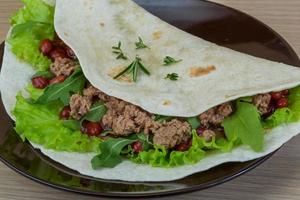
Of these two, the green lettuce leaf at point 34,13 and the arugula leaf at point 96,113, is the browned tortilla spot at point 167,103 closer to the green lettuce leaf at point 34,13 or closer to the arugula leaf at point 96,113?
the arugula leaf at point 96,113

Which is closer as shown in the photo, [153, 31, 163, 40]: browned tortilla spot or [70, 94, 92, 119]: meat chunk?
[70, 94, 92, 119]: meat chunk

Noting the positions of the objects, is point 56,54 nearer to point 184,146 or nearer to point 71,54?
point 71,54

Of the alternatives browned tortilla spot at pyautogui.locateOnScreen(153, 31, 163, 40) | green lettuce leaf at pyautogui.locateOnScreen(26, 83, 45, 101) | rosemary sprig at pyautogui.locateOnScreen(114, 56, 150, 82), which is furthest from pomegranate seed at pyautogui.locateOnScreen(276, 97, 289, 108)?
green lettuce leaf at pyautogui.locateOnScreen(26, 83, 45, 101)

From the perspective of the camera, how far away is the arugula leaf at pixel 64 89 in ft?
5.35

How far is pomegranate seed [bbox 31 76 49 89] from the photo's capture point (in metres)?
1.74

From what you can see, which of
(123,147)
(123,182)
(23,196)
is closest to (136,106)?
(123,147)

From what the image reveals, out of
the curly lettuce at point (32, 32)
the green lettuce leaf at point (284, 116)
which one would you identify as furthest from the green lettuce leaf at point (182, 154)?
the curly lettuce at point (32, 32)

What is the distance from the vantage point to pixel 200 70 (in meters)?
1.59

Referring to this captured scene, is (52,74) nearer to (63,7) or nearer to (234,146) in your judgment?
(63,7)

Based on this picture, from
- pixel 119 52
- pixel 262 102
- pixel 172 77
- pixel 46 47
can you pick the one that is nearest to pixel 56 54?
pixel 46 47

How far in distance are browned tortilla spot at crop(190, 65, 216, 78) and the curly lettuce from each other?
20.8 inches

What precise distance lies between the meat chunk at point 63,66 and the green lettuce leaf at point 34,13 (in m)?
0.25

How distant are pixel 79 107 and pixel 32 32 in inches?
19.0

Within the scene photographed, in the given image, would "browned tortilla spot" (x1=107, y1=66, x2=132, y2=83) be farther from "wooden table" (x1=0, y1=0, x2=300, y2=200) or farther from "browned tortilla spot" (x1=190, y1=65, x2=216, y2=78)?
"wooden table" (x1=0, y1=0, x2=300, y2=200)
